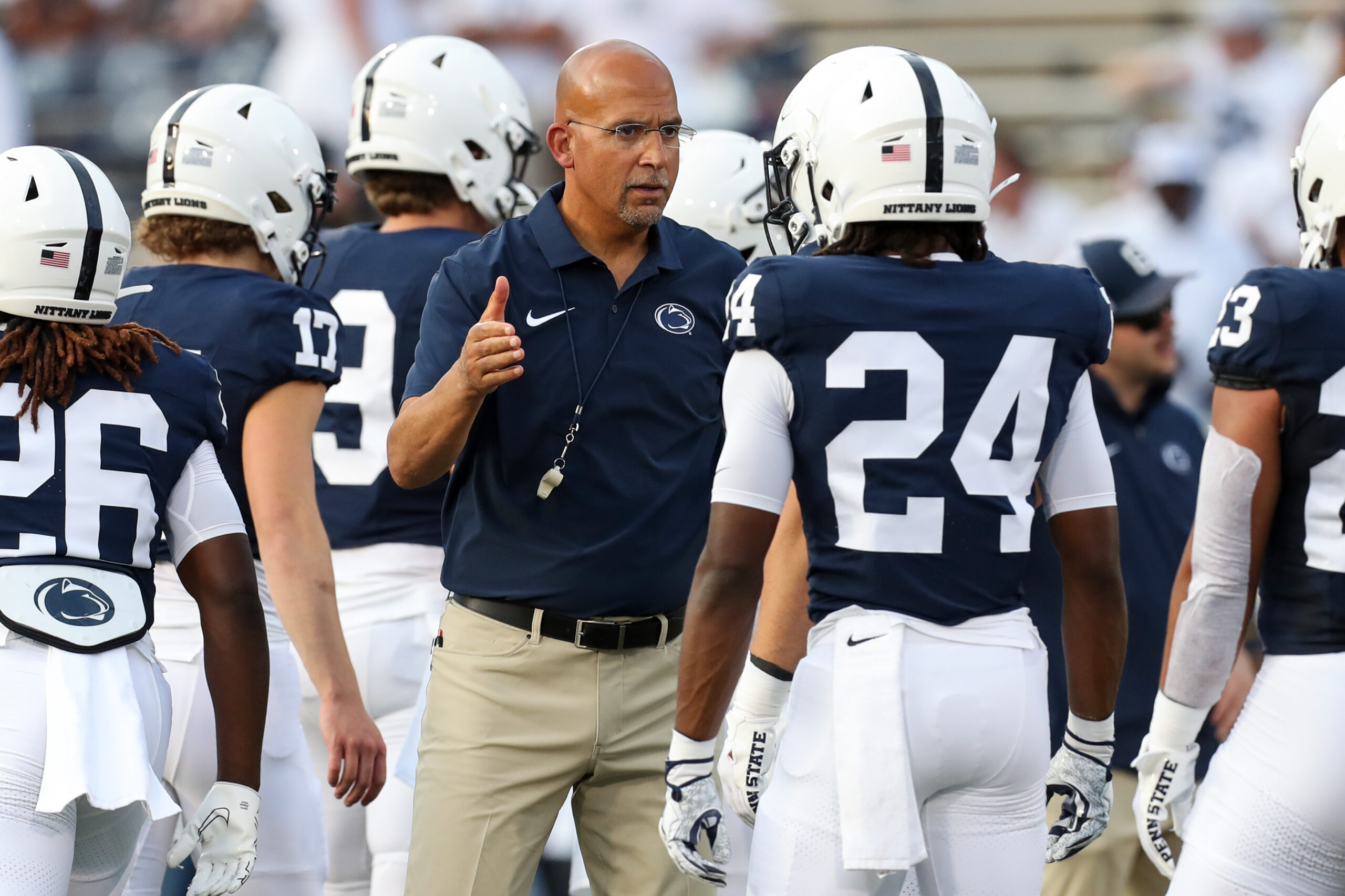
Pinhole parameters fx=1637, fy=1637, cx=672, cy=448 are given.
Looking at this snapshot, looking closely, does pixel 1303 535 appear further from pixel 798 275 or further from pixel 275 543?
pixel 275 543

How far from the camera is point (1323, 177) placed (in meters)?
2.91

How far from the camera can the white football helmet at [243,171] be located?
3.66 metres

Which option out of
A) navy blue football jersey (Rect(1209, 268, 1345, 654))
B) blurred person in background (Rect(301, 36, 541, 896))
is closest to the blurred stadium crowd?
blurred person in background (Rect(301, 36, 541, 896))

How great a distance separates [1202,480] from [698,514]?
0.93 m

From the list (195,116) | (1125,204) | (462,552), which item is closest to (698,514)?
(462,552)

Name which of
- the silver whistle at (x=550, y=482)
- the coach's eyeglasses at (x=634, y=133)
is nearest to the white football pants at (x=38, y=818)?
the silver whistle at (x=550, y=482)

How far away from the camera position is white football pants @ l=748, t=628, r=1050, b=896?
8.00 feet

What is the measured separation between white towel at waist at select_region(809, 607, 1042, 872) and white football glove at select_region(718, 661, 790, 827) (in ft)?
1.21

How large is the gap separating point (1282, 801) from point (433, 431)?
153 cm

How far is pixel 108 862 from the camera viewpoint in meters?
2.59

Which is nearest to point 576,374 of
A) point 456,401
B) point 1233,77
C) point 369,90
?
point 456,401

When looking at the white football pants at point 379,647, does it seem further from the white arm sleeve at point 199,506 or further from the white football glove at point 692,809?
the white football glove at point 692,809

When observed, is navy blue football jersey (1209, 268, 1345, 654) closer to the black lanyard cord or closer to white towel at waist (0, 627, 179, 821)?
the black lanyard cord

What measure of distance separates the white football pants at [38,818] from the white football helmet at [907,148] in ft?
4.54
